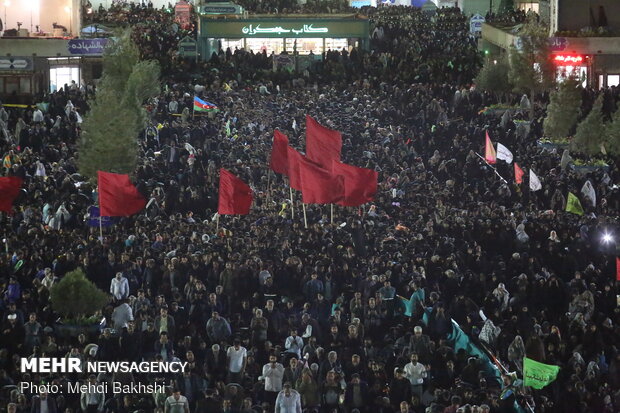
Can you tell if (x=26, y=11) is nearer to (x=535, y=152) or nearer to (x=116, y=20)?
(x=116, y=20)

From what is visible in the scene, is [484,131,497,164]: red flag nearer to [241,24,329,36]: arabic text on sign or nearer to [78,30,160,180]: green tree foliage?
[78,30,160,180]: green tree foliage

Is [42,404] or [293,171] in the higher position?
[293,171]

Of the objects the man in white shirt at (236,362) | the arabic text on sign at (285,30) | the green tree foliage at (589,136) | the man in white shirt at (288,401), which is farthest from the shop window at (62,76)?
the man in white shirt at (288,401)

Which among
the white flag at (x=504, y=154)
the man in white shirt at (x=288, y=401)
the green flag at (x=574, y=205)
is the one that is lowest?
the man in white shirt at (x=288, y=401)

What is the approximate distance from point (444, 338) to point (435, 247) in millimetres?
5195

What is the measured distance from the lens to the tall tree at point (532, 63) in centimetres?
4647

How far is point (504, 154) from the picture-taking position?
34.1m

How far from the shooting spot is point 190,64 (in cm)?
5084

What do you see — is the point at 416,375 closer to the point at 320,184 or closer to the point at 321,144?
the point at 320,184

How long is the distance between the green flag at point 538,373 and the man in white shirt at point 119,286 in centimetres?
656

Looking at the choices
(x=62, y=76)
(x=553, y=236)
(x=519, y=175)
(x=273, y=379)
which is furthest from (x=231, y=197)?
(x=62, y=76)

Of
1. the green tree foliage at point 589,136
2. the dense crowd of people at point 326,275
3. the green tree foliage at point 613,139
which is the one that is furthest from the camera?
the green tree foliage at point 589,136

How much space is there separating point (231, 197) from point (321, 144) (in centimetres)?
287

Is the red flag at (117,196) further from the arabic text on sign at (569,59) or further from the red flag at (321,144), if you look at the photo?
the arabic text on sign at (569,59)
